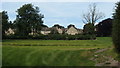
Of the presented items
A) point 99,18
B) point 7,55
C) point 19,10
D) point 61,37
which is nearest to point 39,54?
point 7,55

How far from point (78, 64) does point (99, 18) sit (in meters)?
60.0

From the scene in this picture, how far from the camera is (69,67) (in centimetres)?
1362

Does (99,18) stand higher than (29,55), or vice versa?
(99,18)

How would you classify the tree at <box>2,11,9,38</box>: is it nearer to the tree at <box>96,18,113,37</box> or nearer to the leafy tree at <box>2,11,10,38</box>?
the leafy tree at <box>2,11,10,38</box>

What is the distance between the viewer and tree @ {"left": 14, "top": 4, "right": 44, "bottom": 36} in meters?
74.6

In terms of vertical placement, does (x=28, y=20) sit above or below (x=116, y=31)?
above

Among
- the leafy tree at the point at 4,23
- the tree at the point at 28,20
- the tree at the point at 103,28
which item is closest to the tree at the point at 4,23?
the leafy tree at the point at 4,23

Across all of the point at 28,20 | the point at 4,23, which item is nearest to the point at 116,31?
the point at 4,23

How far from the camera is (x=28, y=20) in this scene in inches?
3034

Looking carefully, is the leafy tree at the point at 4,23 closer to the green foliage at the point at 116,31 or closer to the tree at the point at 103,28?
the tree at the point at 103,28

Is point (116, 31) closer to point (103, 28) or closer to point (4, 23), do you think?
point (4, 23)

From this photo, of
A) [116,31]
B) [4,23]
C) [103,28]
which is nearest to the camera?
[116,31]

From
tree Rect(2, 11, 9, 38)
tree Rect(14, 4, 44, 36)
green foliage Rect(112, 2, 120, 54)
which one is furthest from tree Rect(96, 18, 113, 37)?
green foliage Rect(112, 2, 120, 54)

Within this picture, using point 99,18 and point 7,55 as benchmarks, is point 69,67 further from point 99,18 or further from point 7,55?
point 99,18
